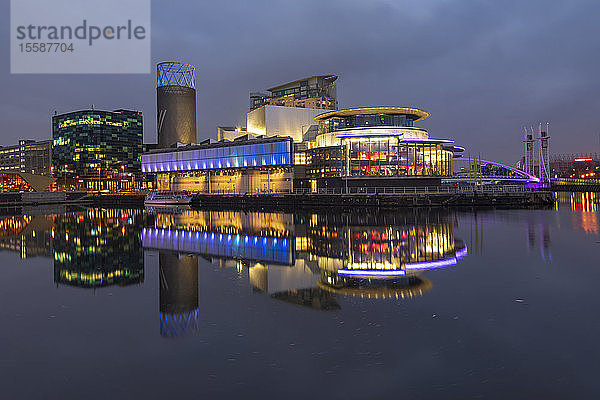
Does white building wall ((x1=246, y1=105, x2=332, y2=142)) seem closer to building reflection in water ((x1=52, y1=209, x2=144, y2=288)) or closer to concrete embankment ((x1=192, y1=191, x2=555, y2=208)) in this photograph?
concrete embankment ((x1=192, y1=191, x2=555, y2=208))

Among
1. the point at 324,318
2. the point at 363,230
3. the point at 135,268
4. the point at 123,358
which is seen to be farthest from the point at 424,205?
the point at 123,358

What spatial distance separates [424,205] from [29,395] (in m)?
65.9

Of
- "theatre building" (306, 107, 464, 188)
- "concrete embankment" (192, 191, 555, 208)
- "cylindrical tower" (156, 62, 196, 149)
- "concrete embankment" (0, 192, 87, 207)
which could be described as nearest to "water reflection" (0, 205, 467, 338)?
"concrete embankment" (192, 191, 555, 208)

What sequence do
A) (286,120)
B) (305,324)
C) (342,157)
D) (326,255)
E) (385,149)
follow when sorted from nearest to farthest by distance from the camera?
(305,324) → (326,255) → (385,149) → (342,157) → (286,120)

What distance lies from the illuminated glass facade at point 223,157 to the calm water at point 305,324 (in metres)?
76.3

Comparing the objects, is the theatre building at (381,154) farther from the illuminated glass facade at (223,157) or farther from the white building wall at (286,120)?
the white building wall at (286,120)

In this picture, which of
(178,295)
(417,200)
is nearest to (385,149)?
(417,200)

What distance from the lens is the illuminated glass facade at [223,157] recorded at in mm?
102688

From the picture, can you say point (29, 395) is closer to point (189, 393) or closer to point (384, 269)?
point (189, 393)

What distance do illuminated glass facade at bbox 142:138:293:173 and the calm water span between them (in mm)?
76338

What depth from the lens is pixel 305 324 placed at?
12.9 m

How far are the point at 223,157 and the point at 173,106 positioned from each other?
69408mm

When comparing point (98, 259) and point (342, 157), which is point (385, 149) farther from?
point (98, 259)

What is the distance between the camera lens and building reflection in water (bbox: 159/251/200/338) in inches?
513
